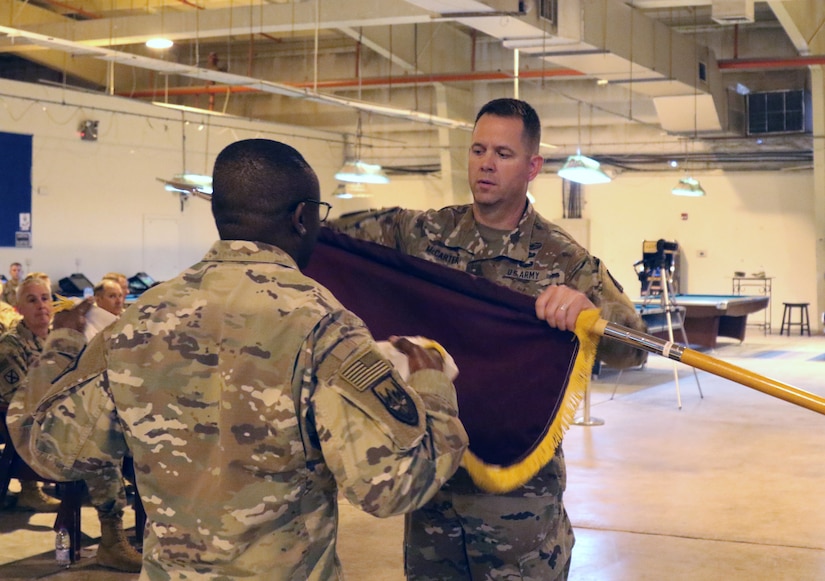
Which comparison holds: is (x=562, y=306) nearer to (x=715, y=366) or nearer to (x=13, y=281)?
(x=715, y=366)

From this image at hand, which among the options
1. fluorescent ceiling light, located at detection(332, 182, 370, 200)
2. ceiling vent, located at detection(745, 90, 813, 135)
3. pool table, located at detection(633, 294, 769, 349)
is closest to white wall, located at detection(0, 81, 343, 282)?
fluorescent ceiling light, located at detection(332, 182, 370, 200)

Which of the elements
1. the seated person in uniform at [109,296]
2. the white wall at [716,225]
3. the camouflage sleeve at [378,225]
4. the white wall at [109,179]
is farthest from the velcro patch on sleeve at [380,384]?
the white wall at [716,225]

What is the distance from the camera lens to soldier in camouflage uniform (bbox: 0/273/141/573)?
447cm

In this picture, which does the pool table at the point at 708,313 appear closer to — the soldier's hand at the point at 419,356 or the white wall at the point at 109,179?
the white wall at the point at 109,179

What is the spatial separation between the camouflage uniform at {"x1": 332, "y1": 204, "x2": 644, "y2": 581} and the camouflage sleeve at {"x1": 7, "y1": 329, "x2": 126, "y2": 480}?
80cm

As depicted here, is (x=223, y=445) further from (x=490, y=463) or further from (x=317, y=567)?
(x=490, y=463)

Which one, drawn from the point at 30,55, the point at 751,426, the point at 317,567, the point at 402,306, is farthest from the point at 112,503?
the point at 30,55

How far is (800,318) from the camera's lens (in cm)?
1812

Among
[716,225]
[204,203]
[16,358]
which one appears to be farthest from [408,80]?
[16,358]

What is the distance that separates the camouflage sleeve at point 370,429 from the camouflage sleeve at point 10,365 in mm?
4029

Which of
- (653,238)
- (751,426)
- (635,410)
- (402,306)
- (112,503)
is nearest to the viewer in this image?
(402,306)

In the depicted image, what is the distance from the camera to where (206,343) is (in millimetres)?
1578

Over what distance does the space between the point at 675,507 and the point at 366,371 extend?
4536mm

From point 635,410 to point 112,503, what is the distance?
5.61m
